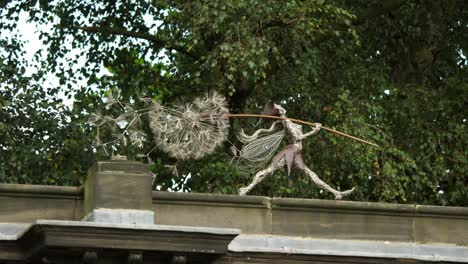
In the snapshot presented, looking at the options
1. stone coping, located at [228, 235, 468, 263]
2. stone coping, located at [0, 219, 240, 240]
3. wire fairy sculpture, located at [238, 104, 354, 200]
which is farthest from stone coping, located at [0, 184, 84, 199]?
wire fairy sculpture, located at [238, 104, 354, 200]

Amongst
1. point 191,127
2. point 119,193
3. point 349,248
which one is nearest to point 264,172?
point 191,127

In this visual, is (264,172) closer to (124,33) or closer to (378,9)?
(378,9)

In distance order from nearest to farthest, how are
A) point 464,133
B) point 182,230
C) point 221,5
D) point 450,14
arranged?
point 182,230
point 221,5
point 464,133
point 450,14

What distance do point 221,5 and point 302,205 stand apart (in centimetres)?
968

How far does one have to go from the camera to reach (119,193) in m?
19.8

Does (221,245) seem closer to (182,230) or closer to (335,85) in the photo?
(182,230)

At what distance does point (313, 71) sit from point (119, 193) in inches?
481

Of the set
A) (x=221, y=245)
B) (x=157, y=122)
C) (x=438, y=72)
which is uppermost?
(x=438, y=72)

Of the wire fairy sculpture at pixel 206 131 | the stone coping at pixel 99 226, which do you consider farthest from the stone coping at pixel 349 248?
the wire fairy sculpture at pixel 206 131

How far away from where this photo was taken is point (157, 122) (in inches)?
906

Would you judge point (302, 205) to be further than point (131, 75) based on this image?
No

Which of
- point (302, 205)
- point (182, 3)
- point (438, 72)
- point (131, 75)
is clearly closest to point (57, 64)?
point (131, 75)

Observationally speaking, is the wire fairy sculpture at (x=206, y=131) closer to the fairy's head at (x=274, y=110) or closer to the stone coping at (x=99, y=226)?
the fairy's head at (x=274, y=110)

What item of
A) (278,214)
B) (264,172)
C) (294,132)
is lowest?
(278,214)
